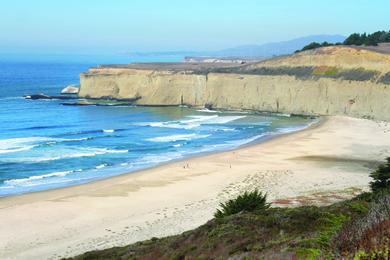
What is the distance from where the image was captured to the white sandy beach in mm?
20141

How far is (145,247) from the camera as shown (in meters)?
13.5

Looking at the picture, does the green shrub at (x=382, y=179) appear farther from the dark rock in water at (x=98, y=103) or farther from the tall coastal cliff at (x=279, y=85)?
the dark rock in water at (x=98, y=103)

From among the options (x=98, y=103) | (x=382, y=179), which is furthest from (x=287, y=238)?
(x=98, y=103)

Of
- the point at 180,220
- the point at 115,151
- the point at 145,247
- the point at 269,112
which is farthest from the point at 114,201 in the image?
the point at 269,112

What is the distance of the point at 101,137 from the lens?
161 feet

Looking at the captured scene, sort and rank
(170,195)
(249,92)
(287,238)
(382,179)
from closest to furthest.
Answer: (287,238), (382,179), (170,195), (249,92)

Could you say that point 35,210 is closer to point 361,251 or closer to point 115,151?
point 115,151

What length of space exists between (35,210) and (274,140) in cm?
2577

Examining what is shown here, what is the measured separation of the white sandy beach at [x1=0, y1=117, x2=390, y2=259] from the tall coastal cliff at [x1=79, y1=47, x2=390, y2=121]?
21.1 meters

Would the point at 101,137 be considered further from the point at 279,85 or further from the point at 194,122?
the point at 279,85

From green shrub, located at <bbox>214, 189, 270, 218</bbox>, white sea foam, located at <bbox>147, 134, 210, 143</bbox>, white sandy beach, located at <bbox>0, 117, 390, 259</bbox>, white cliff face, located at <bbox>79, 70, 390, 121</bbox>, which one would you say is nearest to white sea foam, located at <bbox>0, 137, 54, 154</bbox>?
white sea foam, located at <bbox>147, 134, 210, 143</bbox>

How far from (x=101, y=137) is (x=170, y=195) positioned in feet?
75.7

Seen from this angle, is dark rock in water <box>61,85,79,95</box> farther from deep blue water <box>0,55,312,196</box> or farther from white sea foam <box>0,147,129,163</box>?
white sea foam <box>0,147,129,163</box>

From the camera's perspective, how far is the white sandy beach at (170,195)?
20.1 meters
